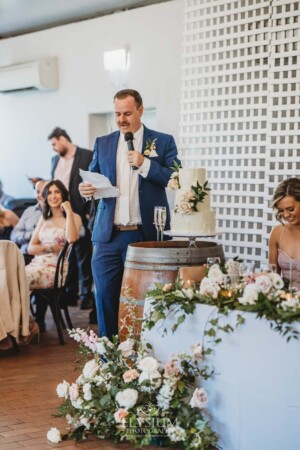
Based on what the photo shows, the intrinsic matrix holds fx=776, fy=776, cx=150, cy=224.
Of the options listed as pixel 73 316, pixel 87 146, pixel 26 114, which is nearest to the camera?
pixel 73 316

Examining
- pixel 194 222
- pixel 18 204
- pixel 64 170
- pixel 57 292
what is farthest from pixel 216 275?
pixel 18 204

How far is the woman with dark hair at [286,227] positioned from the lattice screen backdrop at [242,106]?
1.73 meters

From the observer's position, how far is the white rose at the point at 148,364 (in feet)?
11.4

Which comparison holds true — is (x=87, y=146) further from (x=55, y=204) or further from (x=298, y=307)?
(x=298, y=307)

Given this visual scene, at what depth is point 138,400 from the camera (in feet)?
11.6

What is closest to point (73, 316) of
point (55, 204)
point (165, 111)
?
point (55, 204)

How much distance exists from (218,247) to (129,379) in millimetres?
876

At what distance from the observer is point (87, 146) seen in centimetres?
918

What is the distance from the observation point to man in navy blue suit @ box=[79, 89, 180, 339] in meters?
4.36

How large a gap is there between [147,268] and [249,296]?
0.79 metres

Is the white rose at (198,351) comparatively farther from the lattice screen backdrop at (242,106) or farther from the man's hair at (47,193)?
the man's hair at (47,193)

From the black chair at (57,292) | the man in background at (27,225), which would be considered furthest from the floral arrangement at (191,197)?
the man in background at (27,225)

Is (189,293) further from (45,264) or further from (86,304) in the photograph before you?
(86,304)

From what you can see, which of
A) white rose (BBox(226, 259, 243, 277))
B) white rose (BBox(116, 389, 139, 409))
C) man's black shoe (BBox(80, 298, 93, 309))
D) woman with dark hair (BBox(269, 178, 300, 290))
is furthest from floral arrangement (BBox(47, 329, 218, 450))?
man's black shoe (BBox(80, 298, 93, 309))
